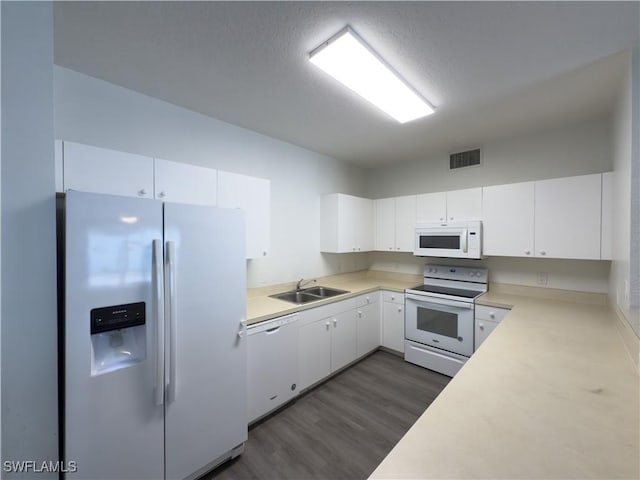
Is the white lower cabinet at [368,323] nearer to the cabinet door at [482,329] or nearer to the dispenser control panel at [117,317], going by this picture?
the cabinet door at [482,329]

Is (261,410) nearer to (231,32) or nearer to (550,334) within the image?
(550,334)

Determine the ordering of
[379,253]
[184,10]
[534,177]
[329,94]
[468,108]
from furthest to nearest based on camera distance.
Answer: [379,253], [534,177], [468,108], [329,94], [184,10]

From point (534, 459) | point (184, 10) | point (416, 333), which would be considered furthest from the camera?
point (416, 333)

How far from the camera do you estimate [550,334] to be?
1681 mm

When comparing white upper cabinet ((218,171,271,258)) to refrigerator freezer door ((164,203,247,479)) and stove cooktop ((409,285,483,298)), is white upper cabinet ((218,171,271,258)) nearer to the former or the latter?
refrigerator freezer door ((164,203,247,479))

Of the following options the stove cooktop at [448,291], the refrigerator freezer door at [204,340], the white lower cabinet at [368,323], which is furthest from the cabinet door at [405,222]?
the refrigerator freezer door at [204,340]

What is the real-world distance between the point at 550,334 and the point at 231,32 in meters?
2.67

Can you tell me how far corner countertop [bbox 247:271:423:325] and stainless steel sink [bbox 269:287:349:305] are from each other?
84 mm

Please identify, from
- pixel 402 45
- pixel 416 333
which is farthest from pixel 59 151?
pixel 416 333

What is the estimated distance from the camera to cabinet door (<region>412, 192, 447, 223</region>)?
120 inches

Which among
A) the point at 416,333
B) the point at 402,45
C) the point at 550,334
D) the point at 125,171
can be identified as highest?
the point at 402,45

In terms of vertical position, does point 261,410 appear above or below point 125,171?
below

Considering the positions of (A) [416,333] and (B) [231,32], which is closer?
(B) [231,32]

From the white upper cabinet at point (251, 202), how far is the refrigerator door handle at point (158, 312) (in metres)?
0.79
